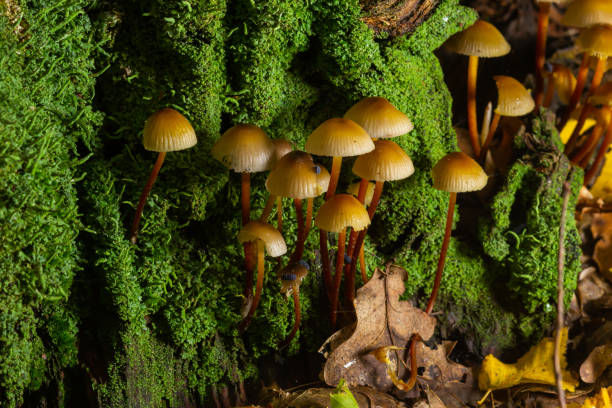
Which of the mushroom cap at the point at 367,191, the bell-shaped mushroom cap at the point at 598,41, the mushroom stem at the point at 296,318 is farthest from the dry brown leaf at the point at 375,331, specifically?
the bell-shaped mushroom cap at the point at 598,41

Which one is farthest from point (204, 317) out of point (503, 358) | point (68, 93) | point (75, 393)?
point (503, 358)

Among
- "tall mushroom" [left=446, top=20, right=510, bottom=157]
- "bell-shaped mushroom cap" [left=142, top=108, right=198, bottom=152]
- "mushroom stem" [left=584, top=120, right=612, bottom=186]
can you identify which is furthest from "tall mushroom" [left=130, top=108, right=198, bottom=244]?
"mushroom stem" [left=584, top=120, right=612, bottom=186]

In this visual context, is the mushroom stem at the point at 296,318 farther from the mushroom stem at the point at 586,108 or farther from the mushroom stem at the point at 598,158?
the mushroom stem at the point at 598,158

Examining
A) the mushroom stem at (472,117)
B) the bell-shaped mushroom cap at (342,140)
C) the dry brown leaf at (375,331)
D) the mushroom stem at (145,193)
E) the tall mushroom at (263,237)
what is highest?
the mushroom stem at (472,117)

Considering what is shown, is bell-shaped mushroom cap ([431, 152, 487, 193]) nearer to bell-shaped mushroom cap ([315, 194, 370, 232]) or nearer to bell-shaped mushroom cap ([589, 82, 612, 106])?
bell-shaped mushroom cap ([315, 194, 370, 232])

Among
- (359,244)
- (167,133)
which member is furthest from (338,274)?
(167,133)

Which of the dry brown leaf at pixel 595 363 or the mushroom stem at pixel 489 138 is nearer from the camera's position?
the dry brown leaf at pixel 595 363

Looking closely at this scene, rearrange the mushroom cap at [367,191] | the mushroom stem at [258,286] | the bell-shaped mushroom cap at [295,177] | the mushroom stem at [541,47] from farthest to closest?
the mushroom stem at [541,47]
the mushroom cap at [367,191]
the mushroom stem at [258,286]
the bell-shaped mushroom cap at [295,177]

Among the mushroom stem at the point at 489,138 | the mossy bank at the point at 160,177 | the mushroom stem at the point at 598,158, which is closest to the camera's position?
the mossy bank at the point at 160,177
